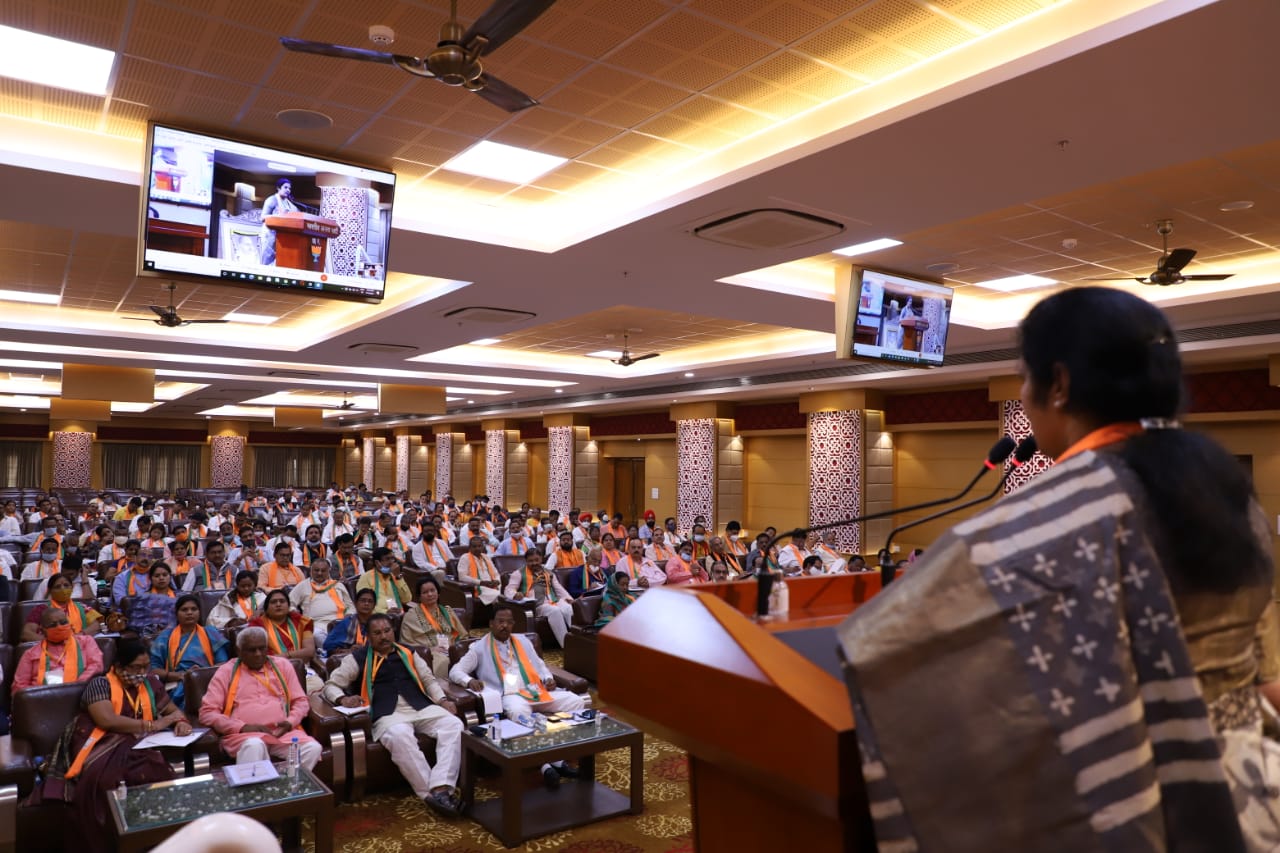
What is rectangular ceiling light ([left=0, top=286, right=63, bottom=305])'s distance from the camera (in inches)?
374

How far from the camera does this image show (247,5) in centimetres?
368

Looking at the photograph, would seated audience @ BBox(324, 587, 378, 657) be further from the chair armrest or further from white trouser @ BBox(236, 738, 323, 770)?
white trouser @ BBox(236, 738, 323, 770)

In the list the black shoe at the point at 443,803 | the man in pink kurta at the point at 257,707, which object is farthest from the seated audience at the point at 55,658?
the black shoe at the point at 443,803

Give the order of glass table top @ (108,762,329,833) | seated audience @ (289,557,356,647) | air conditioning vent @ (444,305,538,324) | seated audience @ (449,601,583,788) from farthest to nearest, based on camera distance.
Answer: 1. air conditioning vent @ (444,305,538,324)
2. seated audience @ (289,557,356,647)
3. seated audience @ (449,601,583,788)
4. glass table top @ (108,762,329,833)

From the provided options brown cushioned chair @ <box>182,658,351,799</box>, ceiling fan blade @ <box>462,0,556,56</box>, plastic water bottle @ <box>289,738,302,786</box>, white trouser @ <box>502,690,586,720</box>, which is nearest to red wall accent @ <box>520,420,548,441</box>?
white trouser @ <box>502,690,586,720</box>

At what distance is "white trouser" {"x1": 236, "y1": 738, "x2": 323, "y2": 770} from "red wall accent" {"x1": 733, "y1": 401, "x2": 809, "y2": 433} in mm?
11910

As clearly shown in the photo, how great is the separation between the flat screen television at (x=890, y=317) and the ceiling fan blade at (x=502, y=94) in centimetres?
427

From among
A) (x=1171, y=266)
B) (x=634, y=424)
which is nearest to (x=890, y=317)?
(x=1171, y=266)

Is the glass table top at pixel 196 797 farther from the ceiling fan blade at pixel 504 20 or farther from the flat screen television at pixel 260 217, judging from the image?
the ceiling fan blade at pixel 504 20

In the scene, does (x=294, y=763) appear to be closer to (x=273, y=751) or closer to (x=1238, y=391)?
(x=273, y=751)

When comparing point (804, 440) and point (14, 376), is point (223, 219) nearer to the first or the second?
point (804, 440)

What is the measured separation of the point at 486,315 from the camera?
29.7 feet

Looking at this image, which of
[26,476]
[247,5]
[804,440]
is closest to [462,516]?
[804,440]

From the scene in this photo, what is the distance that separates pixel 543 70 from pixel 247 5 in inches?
52.4
